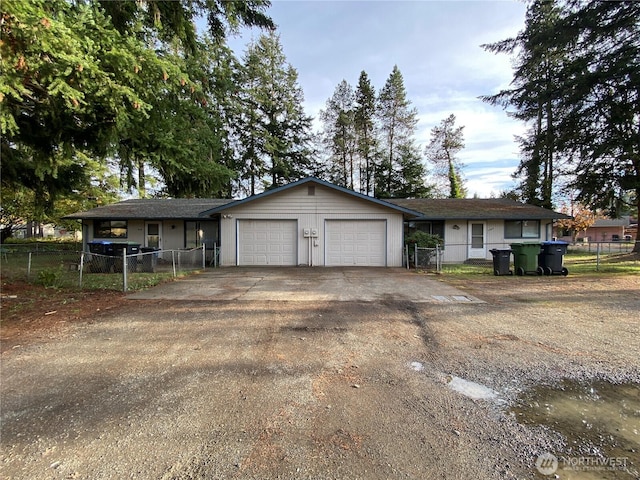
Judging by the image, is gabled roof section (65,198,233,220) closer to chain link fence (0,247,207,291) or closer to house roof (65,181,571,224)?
house roof (65,181,571,224)

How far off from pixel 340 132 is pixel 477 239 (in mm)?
18758

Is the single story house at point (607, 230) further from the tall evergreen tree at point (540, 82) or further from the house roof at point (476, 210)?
the house roof at point (476, 210)

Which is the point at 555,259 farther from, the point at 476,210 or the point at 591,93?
the point at 591,93

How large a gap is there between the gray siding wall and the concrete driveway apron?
2.57 m

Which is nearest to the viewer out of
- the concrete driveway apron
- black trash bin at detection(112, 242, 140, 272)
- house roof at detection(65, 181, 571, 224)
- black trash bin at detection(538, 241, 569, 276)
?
the concrete driveway apron

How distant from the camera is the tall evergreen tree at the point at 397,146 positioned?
1179 inches

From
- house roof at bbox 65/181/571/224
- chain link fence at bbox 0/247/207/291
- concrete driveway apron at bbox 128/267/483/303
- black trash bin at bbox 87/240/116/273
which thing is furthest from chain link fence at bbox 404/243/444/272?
black trash bin at bbox 87/240/116/273

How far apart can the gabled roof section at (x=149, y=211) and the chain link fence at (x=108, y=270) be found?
2.22 meters

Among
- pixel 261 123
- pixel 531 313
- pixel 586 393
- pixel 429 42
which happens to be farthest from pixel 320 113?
pixel 586 393

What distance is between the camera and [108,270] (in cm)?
1231

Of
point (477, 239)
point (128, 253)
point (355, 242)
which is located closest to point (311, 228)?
point (355, 242)

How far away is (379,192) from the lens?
30.9 m

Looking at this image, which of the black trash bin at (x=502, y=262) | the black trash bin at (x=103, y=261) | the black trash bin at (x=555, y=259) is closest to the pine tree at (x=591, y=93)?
the black trash bin at (x=555, y=259)

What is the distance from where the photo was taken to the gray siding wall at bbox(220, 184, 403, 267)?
14305mm
